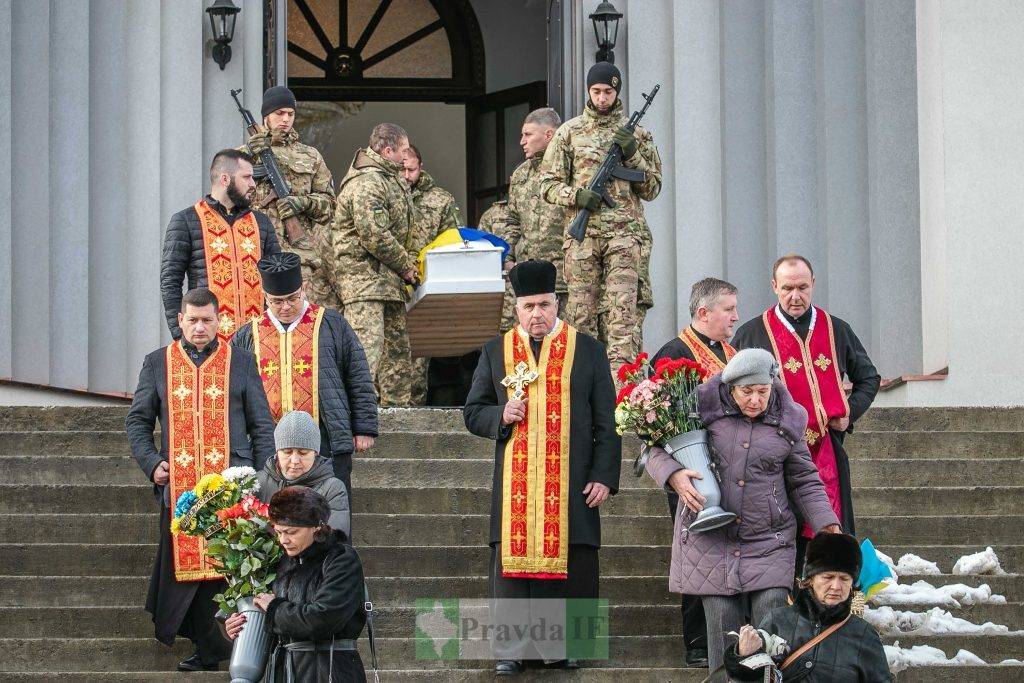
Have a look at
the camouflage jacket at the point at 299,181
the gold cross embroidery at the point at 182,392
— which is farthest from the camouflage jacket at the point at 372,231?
the gold cross embroidery at the point at 182,392

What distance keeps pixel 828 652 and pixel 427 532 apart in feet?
11.3

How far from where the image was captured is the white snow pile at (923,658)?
9078 millimetres

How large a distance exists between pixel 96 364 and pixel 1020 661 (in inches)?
337

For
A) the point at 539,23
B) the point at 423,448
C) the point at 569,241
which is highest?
the point at 539,23

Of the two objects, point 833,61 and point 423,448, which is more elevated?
point 833,61

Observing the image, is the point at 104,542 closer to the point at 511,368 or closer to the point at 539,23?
the point at 511,368

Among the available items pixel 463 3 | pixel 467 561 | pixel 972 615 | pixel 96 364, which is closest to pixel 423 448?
pixel 467 561

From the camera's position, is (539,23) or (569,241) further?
(539,23)

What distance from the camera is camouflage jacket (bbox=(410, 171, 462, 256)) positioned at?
1424 centimetres

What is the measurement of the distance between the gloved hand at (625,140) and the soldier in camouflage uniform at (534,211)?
1098 mm

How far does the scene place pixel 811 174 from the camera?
16.4m

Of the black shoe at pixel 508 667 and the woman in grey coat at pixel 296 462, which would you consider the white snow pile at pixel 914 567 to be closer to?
the black shoe at pixel 508 667

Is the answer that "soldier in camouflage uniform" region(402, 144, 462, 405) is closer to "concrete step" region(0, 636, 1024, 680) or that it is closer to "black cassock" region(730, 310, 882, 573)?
"black cassock" region(730, 310, 882, 573)

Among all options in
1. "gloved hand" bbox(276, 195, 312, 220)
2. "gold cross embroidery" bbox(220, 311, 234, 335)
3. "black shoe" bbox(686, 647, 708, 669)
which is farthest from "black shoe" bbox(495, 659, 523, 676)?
"gloved hand" bbox(276, 195, 312, 220)
